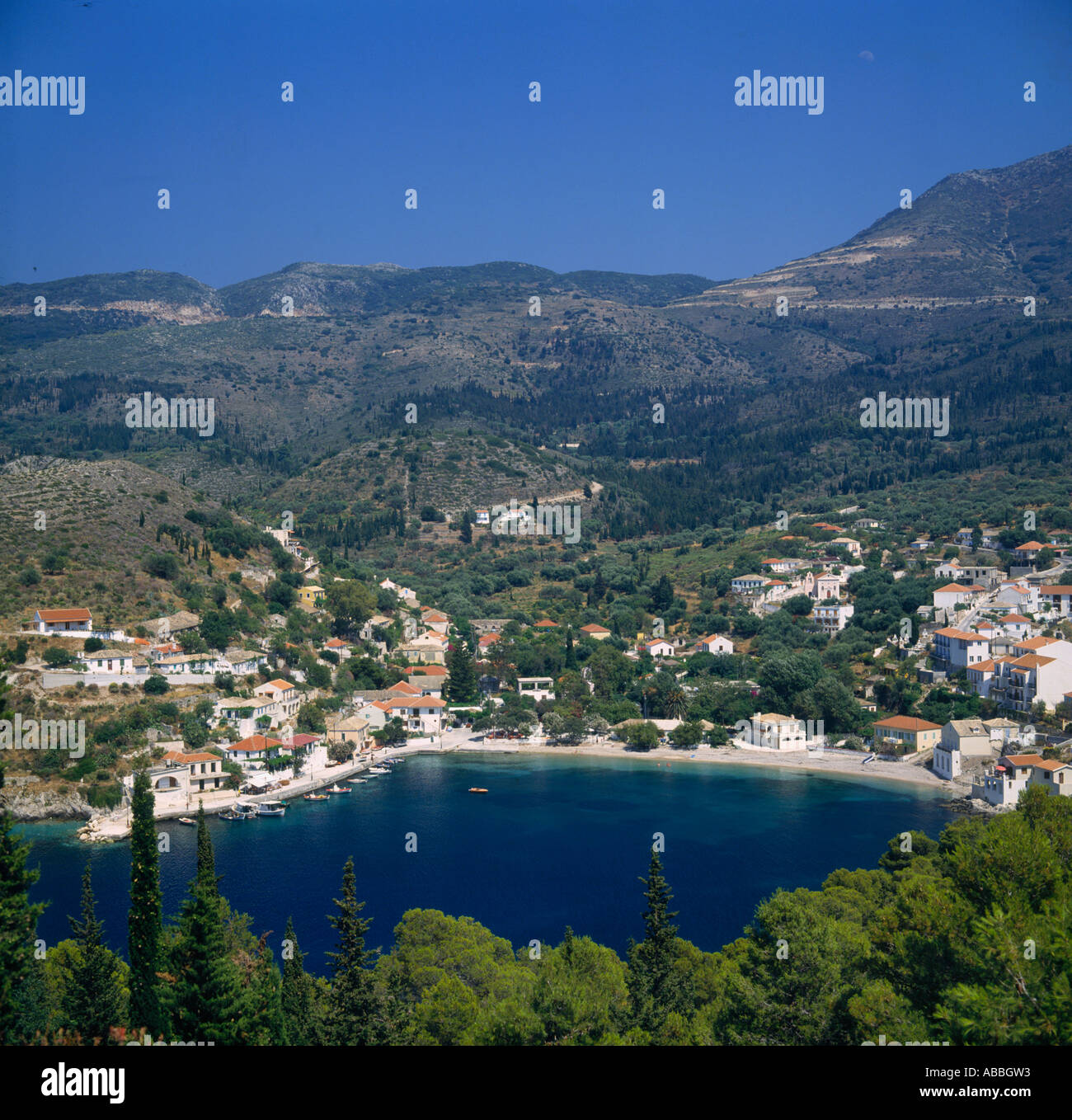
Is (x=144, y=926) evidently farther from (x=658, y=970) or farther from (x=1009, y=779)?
(x=1009, y=779)

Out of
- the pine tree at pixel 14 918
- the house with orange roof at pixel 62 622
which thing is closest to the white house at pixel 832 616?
the house with orange roof at pixel 62 622

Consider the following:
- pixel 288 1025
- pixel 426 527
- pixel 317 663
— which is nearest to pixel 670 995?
pixel 288 1025

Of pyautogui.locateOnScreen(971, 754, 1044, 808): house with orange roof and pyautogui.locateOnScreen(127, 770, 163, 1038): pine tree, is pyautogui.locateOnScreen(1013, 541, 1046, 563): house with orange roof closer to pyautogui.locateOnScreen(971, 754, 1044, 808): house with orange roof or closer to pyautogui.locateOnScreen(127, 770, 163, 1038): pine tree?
pyautogui.locateOnScreen(971, 754, 1044, 808): house with orange roof

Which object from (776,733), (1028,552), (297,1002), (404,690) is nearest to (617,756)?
(776,733)

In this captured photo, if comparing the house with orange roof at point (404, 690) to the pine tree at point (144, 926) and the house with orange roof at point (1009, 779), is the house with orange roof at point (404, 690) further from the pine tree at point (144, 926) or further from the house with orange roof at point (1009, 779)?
the pine tree at point (144, 926)

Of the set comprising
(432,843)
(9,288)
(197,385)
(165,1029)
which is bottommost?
(432,843)

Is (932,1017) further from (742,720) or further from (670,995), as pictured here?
(742,720)
